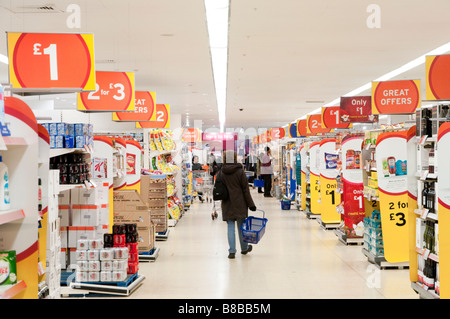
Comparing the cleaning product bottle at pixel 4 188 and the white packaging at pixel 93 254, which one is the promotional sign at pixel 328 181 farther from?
the cleaning product bottle at pixel 4 188

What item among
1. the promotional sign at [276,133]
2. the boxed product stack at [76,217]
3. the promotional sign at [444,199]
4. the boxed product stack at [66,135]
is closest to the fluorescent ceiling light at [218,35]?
the boxed product stack at [66,135]

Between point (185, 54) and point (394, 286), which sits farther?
point (185, 54)

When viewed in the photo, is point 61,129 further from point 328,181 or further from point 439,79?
point 328,181

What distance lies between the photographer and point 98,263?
18.9 ft

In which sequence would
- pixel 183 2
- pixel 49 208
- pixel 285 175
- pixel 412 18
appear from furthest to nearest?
pixel 285 175 → pixel 412 18 → pixel 183 2 → pixel 49 208

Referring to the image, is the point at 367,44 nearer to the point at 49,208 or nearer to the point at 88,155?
the point at 88,155

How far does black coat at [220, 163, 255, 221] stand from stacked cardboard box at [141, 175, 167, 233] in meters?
1.70

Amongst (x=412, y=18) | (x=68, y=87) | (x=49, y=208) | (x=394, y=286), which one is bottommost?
(x=394, y=286)

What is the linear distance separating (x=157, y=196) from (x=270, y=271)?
3266mm

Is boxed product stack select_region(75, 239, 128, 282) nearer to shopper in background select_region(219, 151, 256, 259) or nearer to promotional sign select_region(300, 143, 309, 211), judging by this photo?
shopper in background select_region(219, 151, 256, 259)

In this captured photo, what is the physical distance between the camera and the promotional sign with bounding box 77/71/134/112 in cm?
900

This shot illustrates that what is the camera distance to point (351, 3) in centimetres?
721
